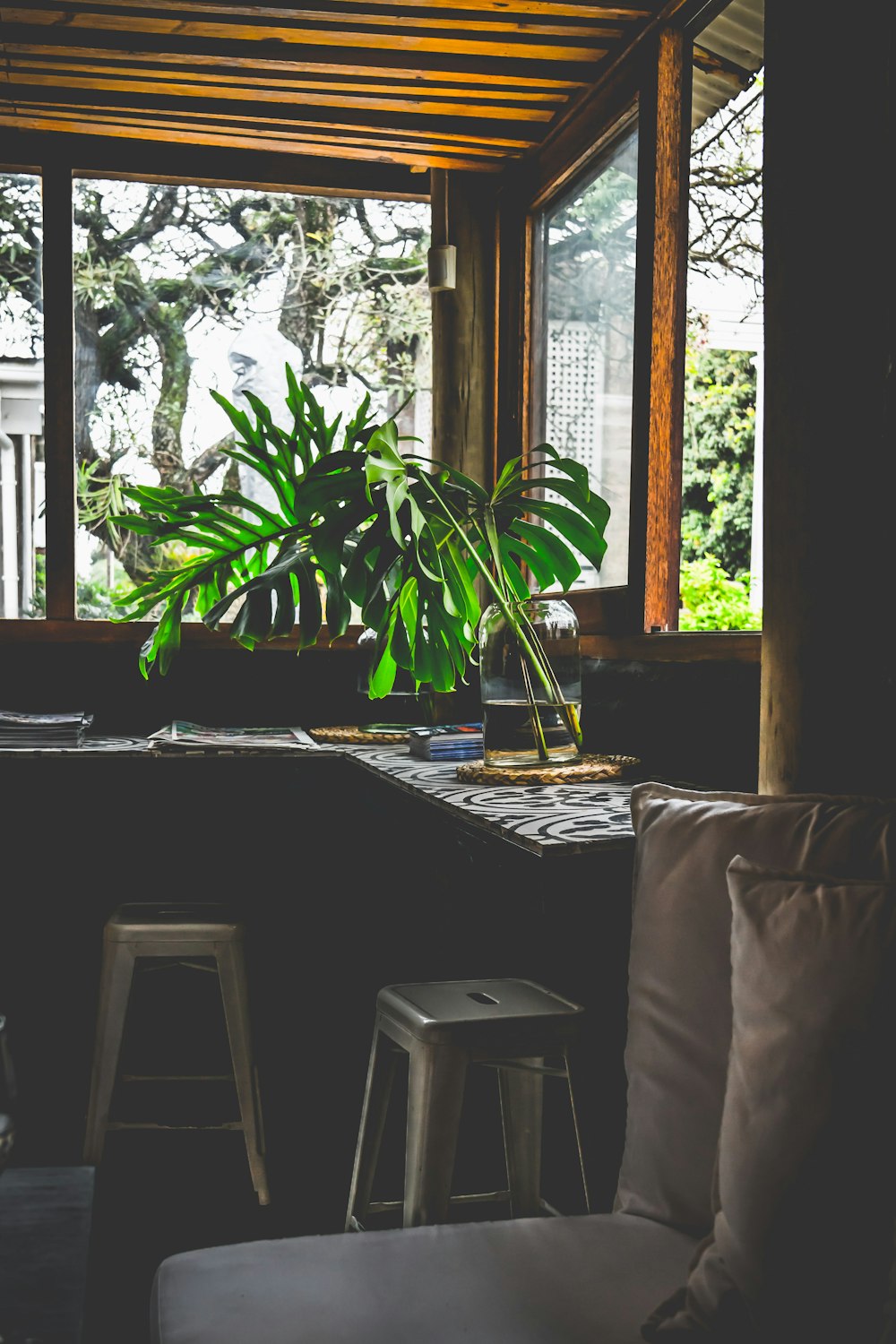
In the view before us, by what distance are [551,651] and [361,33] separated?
5.30 feet

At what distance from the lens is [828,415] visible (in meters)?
1.45

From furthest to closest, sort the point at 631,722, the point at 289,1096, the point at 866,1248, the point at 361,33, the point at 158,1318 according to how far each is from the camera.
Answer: the point at 289,1096 → the point at 361,33 → the point at 631,722 → the point at 158,1318 → the point at 866,1248


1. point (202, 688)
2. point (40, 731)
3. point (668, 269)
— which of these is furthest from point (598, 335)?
point (40, 731)

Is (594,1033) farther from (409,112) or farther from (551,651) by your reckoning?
(409,112)

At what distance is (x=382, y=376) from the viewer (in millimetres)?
4004

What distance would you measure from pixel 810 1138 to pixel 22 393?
11.4 feet

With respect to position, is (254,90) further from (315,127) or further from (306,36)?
(306,36)

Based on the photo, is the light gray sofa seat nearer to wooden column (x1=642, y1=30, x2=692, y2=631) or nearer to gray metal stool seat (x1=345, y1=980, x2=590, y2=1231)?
gray metal stool seat (x1=345, y1=980, x2=590, y2=1231)

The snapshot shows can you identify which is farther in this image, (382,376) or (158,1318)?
(382,376)

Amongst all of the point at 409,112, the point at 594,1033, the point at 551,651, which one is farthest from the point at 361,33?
the point at 594,1033

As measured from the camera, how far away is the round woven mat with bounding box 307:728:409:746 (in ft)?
10.8

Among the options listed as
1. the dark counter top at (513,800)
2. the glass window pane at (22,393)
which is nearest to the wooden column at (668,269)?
the dark counter top at (513,800)

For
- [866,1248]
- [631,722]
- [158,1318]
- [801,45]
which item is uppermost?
[801,45]

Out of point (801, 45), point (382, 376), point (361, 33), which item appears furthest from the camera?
point (382, 376)
